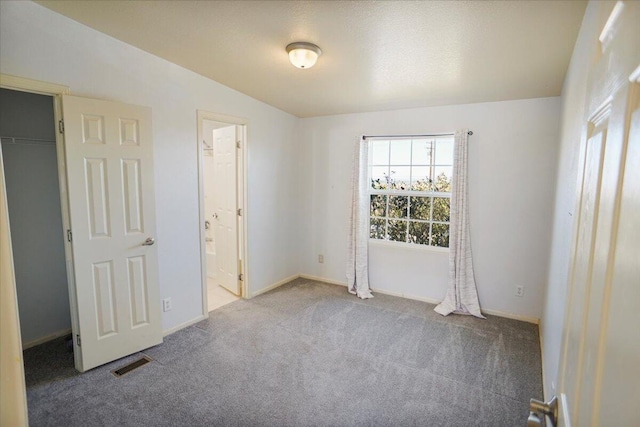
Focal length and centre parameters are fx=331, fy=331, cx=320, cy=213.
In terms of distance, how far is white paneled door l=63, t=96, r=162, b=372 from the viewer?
239cm

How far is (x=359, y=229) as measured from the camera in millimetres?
4137

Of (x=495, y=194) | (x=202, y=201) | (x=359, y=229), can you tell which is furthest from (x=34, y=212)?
(x=495, y=194)

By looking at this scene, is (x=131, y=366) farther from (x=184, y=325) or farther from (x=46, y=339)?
(x=46, y=339)

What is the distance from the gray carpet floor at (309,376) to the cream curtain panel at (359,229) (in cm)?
73

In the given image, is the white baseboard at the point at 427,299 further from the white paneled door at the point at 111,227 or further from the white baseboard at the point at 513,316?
the white paneled door at the point at 111,227

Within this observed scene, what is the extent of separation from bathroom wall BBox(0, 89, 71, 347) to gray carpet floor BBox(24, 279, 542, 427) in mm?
268

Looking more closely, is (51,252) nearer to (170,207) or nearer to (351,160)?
(170,207)

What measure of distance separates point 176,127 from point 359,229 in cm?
234

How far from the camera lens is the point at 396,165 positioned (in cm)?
407

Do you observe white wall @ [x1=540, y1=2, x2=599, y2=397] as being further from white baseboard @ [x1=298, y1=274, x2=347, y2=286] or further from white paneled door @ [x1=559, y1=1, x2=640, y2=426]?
white baseboard @ [x1=298, y1=274, x2=347, y2=286]

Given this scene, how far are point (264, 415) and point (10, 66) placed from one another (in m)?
2.73

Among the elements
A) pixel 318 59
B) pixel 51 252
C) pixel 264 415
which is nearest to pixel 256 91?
pixel 318 59

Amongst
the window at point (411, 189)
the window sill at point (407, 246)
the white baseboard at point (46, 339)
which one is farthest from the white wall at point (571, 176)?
the white baseboard at point (46, 339)

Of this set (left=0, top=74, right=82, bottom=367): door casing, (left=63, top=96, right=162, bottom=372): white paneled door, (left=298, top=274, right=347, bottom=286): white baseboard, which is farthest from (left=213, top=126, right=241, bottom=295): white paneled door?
(left=0, top=74, right=82, bottom=367): door casing
